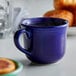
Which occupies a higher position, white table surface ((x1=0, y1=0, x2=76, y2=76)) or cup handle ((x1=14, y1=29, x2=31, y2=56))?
cup handle ((x1=14, y1=29, x2=31, y2=56))

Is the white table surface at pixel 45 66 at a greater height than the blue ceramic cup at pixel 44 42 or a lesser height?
lesser

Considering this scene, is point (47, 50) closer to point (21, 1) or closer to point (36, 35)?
point (36, 35)

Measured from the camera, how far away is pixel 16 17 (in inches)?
29.4

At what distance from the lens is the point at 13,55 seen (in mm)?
552

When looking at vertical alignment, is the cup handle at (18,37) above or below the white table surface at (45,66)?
above

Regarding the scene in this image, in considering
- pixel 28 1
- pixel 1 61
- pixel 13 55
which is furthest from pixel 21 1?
pixel 1 61

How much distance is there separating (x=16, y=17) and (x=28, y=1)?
35 centimetres

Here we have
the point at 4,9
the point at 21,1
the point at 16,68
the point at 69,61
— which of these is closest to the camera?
the point at 16,68

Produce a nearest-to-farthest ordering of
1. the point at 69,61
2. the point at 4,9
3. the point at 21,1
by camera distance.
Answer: the point at 69,61 < the point at 4,9 < the point at 21,1

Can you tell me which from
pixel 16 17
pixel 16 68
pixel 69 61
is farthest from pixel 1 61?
pixel 16 17

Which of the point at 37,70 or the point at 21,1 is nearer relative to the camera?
the point at 37,70

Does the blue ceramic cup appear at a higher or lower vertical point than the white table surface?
higher

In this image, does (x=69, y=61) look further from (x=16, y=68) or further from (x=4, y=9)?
(x=4, y=9)

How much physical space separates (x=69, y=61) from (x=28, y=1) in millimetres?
607
